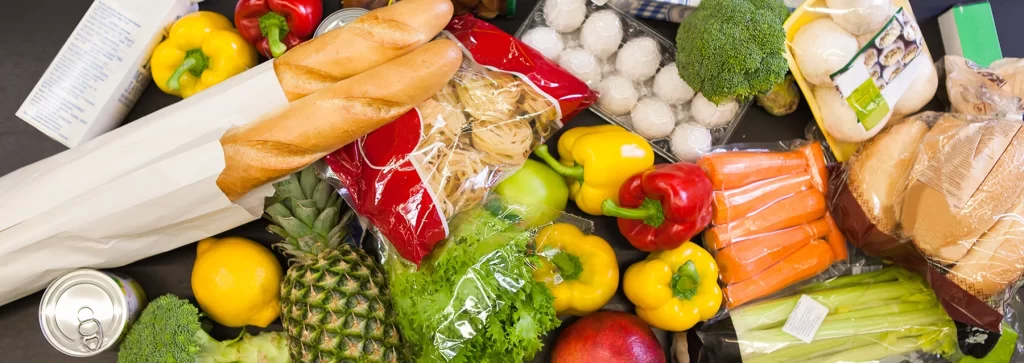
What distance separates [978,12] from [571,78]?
3.72ft

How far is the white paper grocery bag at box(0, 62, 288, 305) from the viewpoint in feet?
3.56

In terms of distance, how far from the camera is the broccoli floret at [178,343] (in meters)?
1.13

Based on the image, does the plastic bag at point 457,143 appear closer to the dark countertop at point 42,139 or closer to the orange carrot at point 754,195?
the dark countertop at point 42,139

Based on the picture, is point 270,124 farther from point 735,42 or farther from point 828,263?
point 828,263

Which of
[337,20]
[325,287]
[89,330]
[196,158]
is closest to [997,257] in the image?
[325,287]

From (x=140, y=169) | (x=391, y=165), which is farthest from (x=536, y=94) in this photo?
(x=140, y=169)

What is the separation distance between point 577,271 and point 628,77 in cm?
49

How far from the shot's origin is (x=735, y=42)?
1.18m

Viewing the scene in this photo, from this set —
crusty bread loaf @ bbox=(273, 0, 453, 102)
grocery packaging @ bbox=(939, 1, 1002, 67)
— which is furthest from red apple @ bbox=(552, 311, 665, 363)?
grocery packaging @ bbox=(939, 1, 1002, 67)

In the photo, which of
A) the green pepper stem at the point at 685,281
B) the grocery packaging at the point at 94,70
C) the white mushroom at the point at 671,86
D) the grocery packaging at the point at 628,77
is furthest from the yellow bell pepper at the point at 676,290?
the grocery packaging at the point at 94,70

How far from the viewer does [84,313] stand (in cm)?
115

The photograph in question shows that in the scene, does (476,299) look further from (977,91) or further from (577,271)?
(977,91)

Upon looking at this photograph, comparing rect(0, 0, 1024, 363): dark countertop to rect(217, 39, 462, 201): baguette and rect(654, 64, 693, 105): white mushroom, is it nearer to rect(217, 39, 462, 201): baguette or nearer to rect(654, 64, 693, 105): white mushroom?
rect(654, 64, 693, 105): white mushroom

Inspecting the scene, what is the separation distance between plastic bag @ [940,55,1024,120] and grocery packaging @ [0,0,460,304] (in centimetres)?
124
